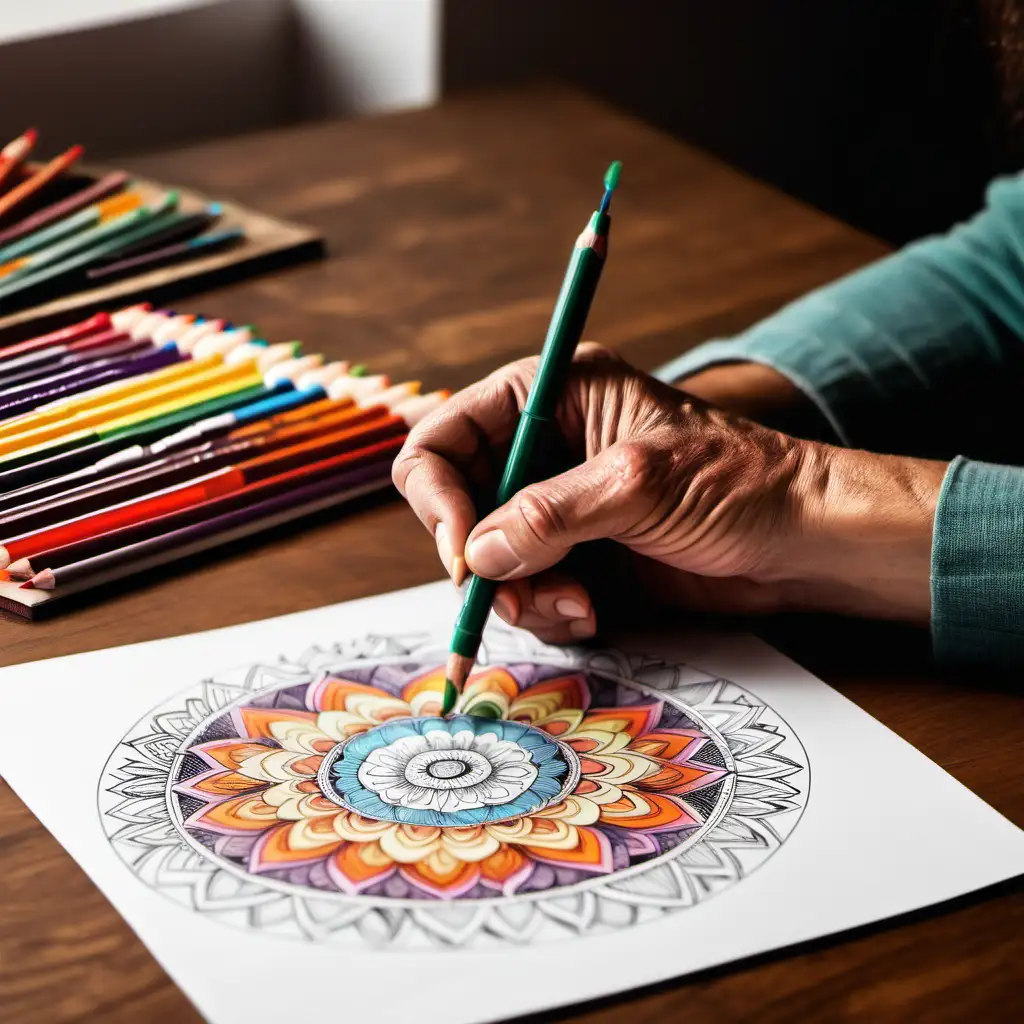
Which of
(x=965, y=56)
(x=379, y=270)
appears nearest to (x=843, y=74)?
(x=965, y=56)

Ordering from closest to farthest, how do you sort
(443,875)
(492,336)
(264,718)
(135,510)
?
1. (443,875)
2. (264,718)
3. (135,510)
4. (492,336)

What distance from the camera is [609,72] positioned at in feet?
6.96

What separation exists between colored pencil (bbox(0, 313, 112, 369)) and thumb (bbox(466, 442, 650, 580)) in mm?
392

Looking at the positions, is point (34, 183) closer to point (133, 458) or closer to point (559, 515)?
point (133, 458)

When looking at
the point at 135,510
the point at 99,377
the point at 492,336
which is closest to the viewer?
the point at 135,510

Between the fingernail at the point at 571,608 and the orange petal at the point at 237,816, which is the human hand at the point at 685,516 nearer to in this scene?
the fingernail at the point at 571,608

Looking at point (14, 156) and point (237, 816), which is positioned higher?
point (14, 156)

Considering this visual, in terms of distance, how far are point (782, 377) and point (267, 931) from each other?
0.56m

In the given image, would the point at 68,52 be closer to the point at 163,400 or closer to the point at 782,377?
the point at 163,400

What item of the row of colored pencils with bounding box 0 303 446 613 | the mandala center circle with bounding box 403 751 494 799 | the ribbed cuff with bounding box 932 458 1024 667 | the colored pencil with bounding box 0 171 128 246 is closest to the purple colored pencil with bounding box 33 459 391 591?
the row of colored pencils with bounding box 0 303 446 613

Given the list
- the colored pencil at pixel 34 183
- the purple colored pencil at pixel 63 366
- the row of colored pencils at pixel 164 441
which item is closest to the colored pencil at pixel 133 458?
the row of colored pencils at pixel 164 441

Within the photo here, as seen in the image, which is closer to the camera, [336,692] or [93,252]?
[336,692]

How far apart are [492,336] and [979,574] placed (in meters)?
0.46

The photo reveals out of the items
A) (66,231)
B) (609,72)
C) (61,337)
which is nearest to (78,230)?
(66,231)
